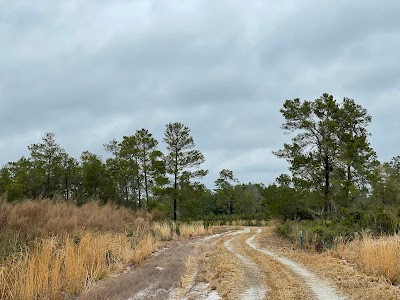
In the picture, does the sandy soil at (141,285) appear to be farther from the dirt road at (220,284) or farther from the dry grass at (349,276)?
the dry grass at (349,276)

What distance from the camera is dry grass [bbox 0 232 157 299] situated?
23.9 feet

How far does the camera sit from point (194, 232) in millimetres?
31234

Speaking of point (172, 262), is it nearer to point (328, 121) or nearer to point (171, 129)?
point (328, 121)

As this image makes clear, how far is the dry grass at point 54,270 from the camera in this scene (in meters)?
7.28

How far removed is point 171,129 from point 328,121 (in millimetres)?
23016

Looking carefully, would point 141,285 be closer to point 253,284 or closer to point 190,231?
point 253,284

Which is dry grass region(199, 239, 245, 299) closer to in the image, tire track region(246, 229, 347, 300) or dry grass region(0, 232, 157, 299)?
tire track region(246, 229, 347, 300)

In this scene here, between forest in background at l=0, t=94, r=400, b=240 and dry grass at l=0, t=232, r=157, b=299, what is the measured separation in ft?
11.0

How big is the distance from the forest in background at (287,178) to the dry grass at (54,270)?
335cm

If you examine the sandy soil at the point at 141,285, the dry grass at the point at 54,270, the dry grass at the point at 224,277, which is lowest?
the dry grass at the point at 224,277

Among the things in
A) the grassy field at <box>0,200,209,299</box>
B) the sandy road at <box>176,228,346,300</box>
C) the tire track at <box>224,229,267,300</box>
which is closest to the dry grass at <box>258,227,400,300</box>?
the sandy road at <box>176,228,346,300</box>

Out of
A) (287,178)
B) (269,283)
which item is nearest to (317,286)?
(269,283)

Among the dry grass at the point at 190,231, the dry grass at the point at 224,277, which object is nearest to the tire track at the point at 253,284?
the dry grass at the point at 224,277

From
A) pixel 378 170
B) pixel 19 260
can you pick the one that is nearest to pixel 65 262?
pixel 19 260
